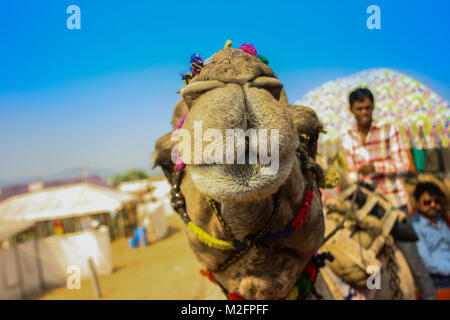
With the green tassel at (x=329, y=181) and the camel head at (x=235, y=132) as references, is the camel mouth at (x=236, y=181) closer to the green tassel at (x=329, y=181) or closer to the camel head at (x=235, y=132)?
the camel head at (x=235, y=132)

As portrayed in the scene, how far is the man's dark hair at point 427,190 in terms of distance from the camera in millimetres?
4371

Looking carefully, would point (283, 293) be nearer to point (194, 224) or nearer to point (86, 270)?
point (194, 224)

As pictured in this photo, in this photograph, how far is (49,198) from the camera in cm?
1884

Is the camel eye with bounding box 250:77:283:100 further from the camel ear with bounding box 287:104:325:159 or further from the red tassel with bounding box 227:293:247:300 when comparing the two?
the red tassel with bounding box 227:293:247:300

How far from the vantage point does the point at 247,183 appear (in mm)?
1054

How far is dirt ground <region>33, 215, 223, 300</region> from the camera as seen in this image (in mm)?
9492

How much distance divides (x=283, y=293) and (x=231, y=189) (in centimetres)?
95

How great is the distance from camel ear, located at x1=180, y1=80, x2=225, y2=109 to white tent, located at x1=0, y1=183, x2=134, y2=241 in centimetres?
1833

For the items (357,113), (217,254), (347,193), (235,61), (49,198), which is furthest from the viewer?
(49,198)

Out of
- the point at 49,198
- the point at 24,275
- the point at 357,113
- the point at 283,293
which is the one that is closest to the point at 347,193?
the point at 357,113

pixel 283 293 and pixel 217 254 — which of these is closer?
pixel 217 254

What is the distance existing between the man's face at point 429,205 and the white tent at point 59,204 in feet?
57.2

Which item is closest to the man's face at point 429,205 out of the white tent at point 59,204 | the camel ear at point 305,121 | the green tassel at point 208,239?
the camel ear at point 305,121

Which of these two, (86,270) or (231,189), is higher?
(231,189)
